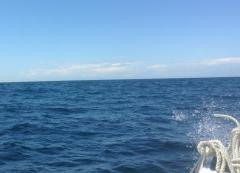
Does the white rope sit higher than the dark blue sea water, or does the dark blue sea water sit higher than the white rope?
the white rope

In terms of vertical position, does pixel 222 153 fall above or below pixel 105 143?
above

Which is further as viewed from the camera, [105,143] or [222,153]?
[105,143]

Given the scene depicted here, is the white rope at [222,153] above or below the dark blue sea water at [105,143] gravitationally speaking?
above

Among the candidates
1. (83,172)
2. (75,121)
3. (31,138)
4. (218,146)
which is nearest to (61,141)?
(31,138)

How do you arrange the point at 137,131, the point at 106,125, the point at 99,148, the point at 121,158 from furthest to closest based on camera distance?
the point at 106,125, the point at 137,131, the point at 99,148, the point at 121,158

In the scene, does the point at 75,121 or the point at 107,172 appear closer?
the point at 107,172

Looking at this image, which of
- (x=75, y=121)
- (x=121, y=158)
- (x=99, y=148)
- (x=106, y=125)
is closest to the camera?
(x=121, y=158)

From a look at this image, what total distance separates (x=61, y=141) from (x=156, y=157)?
166 inches

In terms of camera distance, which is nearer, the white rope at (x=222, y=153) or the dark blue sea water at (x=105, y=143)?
the white rope at (x=222, y=153)

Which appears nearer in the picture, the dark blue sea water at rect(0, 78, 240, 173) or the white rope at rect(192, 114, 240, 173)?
the white rope at rect(192, 114, 240, 173)

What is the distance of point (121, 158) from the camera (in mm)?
11773

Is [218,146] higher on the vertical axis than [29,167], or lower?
Answer: higher

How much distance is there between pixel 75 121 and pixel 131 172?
34.8 ft

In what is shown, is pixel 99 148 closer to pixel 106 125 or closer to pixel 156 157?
pixel 156 157
